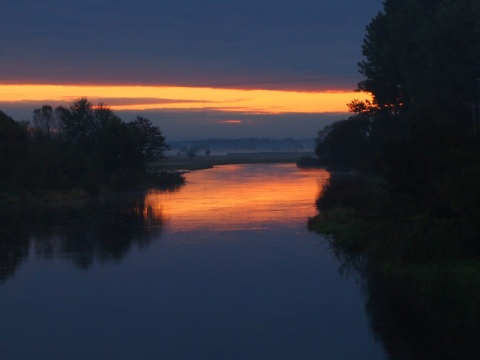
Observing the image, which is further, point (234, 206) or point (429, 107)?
point (234, 206)

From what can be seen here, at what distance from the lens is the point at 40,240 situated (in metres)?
31.3

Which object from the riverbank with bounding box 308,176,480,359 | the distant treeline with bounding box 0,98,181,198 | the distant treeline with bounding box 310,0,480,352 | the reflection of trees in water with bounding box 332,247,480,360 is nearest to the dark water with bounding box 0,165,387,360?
the reflection of trees in water with bounding box 332,247,480,360

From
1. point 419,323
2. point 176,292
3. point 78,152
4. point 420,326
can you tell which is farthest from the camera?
point 78,152

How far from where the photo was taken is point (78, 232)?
112ft

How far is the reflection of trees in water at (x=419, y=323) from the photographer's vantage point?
47.1 feet

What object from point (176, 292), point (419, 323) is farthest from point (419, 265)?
point (176, 292)

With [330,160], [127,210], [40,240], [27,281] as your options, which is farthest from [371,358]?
[330,160]

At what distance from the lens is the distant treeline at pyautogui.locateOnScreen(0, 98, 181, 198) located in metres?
54.6

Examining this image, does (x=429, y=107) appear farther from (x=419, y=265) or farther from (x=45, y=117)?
(x=45, y=117)

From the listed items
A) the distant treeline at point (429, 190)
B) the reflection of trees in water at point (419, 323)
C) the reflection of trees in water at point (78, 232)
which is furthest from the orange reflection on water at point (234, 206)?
the reflection of trees in water at point (419, 323)

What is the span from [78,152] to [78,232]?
32318 millimetres

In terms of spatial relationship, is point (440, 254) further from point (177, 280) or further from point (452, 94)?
point (452, 94)

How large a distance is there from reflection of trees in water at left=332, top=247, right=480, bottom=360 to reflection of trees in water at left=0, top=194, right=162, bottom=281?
9.70 metres

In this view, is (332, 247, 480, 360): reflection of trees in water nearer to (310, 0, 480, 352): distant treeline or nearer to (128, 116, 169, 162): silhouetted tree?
(310, 0, 480, 352): distant treeline
